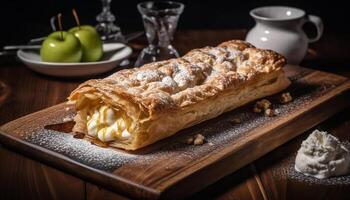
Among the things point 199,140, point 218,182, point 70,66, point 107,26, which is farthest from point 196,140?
point 107,26

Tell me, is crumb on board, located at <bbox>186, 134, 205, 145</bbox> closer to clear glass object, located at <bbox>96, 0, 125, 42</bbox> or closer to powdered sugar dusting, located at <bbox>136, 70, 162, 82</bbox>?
powdered sugar dusting, located at <bbox>136, 70, 162, 82</bbox>

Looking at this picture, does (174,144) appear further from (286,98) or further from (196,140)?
(286,98)

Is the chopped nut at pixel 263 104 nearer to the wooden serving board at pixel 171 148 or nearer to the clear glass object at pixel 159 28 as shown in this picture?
the wooden serving board at pixel 171 148

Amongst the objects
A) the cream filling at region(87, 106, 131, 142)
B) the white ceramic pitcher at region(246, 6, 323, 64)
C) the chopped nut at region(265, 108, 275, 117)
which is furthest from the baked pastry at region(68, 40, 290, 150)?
the white ceramic pitcher at region(246, 6, 323, 64)

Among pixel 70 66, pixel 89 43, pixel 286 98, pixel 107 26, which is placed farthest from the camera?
pixel 107 26

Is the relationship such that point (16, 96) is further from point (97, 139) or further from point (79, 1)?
point (79, 1)

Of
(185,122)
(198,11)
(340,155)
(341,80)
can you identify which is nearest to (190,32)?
(198,11)
